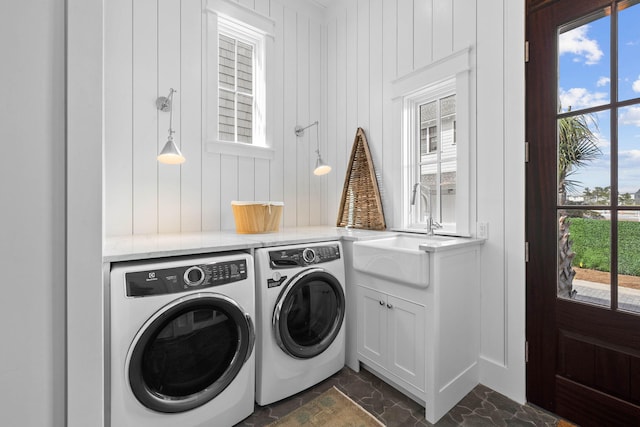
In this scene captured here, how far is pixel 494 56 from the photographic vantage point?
187 centimetres

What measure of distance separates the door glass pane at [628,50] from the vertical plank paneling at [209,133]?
257 centimetres

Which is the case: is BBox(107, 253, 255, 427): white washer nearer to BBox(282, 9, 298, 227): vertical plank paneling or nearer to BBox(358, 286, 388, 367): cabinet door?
BBox(358, 286, 388, 367): cabinet door

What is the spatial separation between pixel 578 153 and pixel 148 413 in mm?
2480

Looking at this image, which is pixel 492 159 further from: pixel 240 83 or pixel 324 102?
pixel 240 83


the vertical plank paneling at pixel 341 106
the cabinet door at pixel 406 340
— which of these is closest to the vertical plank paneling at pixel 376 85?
the vertical plank paneling at pixel 341 106

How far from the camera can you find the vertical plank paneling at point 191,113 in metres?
2.36

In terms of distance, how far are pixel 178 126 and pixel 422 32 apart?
203 cm

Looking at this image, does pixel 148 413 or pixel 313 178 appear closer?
pixel 148 413

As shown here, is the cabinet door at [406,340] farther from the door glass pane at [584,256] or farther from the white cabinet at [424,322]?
the door glass pane at [584,256]

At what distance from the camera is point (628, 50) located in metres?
1.41

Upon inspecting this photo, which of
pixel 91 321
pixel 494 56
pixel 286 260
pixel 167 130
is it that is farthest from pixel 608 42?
pixel 167 130

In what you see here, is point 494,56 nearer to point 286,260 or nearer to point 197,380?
point 286,260

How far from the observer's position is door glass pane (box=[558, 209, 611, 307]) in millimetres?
1493

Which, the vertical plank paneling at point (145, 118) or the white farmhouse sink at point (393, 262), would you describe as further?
the vertical plank paneling at point (145, 118)
